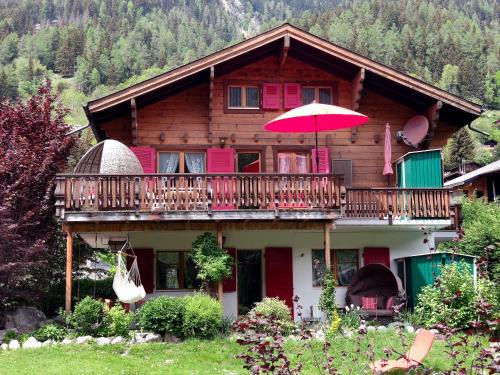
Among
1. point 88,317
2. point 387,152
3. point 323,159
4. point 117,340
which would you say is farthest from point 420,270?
point 88,317

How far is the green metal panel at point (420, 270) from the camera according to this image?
17.2 meters

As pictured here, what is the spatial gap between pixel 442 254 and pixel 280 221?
399cm

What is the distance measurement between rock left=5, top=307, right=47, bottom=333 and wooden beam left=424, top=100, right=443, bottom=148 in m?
11.8

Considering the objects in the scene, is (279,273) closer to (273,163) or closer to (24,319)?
(273,163)

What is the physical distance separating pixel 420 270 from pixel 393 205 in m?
1.83

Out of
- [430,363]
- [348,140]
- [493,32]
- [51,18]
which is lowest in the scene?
[430,363]

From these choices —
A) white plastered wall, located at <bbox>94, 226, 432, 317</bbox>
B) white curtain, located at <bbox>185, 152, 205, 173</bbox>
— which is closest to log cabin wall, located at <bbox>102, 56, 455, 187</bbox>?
white curtain, located at <bbox>185, 152, 205, 173</bbox>

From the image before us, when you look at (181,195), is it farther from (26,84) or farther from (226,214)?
(26,84)

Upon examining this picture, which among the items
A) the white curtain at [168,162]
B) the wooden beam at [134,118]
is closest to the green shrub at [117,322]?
the white curtain at [168,162]

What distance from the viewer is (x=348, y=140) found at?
2075 centimetres

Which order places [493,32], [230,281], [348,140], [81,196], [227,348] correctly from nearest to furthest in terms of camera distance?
[227,348], [81,196], [230,281], [348,140], [493,32]

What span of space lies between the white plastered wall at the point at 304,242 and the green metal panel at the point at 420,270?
1280 mm

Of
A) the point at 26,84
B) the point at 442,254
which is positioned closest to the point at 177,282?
the point at 442,254

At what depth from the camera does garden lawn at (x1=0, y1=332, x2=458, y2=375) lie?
11930 millimetres
